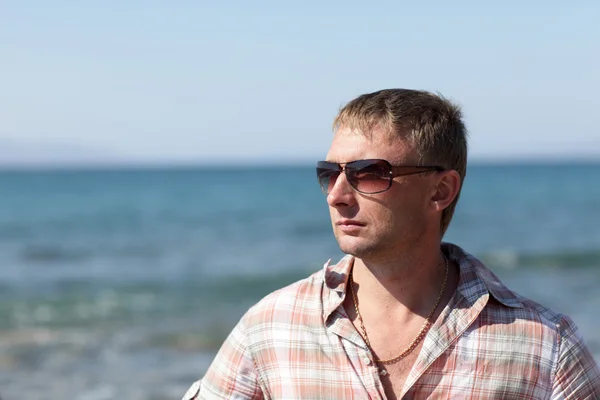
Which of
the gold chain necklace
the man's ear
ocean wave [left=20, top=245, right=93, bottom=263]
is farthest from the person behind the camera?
ocean wave [left=20, top=245, right=93, bottom=263]

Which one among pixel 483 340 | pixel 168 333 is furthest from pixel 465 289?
pixel 168 333

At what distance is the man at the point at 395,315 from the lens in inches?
102

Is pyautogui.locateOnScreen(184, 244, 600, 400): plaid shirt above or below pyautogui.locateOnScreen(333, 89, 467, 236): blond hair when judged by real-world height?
below

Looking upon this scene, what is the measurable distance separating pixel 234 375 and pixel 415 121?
1003mm

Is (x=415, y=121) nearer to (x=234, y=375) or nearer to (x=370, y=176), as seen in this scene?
(x=370, y=176)

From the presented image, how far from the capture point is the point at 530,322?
263 centimetres

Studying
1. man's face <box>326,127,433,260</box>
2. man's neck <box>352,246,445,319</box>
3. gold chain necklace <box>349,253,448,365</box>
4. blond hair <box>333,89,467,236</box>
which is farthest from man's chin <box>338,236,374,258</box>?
blond hair <box>333,89,467,236</box>

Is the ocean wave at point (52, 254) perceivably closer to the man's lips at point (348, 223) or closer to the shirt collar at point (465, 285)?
the shirt collar at point (465, 285)

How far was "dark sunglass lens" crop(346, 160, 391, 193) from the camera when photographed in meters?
2.62

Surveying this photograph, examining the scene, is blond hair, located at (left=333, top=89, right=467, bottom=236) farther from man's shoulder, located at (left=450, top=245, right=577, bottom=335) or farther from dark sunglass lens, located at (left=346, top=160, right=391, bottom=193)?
man's shoulder, located at (left=450, top=245, right=577, bottom=335)

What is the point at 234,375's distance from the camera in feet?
8.84

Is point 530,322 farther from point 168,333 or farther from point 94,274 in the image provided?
point 94,274

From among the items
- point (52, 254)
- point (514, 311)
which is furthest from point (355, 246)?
point (52, 254)

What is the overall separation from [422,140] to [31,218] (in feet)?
127
